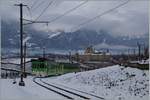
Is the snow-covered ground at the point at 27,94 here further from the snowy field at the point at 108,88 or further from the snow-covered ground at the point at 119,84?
the snow-covered ground at the point at 119,84

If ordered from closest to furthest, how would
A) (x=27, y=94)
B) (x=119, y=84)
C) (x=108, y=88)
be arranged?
(x=27, y=94) → (x=108, y=88) → (x=119, y=84)

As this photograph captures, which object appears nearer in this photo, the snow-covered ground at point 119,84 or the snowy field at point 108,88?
the snowy field at point 108,88

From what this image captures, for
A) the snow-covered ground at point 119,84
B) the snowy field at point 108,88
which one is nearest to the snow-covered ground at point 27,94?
the snowy field at point 108,88

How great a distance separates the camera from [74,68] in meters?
98.1

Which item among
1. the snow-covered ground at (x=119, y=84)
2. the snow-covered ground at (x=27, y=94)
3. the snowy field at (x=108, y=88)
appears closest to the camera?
the snow-covered ground at (x=27, y=94)

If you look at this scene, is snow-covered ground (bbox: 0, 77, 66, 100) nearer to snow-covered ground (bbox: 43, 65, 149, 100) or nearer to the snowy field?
the snowy field

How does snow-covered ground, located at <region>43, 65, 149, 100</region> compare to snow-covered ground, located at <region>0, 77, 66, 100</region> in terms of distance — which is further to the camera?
snow-covered ground, located at <region>43, 65, 149, 100</region>

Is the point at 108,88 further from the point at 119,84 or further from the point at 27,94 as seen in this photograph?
the point at 27,94

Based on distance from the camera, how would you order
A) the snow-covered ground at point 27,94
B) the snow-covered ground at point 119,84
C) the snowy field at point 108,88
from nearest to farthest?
the snow-covered ground at point 27,94 < the snowy field at point 108,88 < the snow-covered ground at point 119,84

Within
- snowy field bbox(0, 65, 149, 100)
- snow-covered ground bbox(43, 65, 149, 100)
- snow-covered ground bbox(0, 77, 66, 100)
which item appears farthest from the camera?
snow-covered ground bbox(43, 65, 149, 100)

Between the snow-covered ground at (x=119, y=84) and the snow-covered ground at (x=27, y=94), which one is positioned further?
the snow-covered ground at (x=119, y=84)

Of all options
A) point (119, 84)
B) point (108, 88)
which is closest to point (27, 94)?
point (108, 88)

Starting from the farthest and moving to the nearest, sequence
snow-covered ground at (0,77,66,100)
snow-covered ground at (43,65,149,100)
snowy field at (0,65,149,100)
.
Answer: snow-covered ground at (43,65,149,100) → snowy field at (0,65,149,100) → snow-covered ground at (0,77,66,100)

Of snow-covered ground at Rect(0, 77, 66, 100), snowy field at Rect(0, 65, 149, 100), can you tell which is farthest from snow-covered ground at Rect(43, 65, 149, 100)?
snow-covered ground at Rect(0, 77, 66, 100)
